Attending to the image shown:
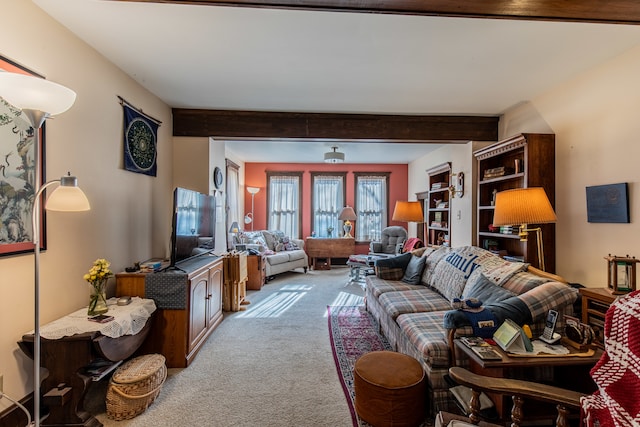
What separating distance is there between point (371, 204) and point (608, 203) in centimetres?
513

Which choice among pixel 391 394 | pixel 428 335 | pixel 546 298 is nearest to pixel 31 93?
pixel 391 394

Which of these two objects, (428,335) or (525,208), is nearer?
(428,335)

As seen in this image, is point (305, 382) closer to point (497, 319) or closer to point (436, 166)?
point (497, 319)

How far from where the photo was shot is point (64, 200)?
1546 mm

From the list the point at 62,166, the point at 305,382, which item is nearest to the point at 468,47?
the point at 305,382

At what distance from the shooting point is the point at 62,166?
6.66ft

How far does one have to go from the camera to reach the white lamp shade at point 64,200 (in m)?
1.54

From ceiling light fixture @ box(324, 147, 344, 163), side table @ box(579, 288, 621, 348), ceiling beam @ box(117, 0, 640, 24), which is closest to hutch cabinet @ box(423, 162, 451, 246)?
ceiling light fixture @ box(324, 147, 344, 163)

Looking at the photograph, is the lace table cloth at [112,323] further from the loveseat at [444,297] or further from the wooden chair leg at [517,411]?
the wooden chair leg at [517,411]

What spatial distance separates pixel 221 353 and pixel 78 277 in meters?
1.33

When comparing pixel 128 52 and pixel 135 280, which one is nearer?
pixel 128 52

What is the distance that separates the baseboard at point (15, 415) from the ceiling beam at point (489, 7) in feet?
7.65

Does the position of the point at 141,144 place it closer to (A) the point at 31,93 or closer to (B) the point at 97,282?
(B) the point at 97,282

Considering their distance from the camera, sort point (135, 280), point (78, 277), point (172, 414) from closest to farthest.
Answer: point (172, 414) → point (78, 277) → point (135, 280)
